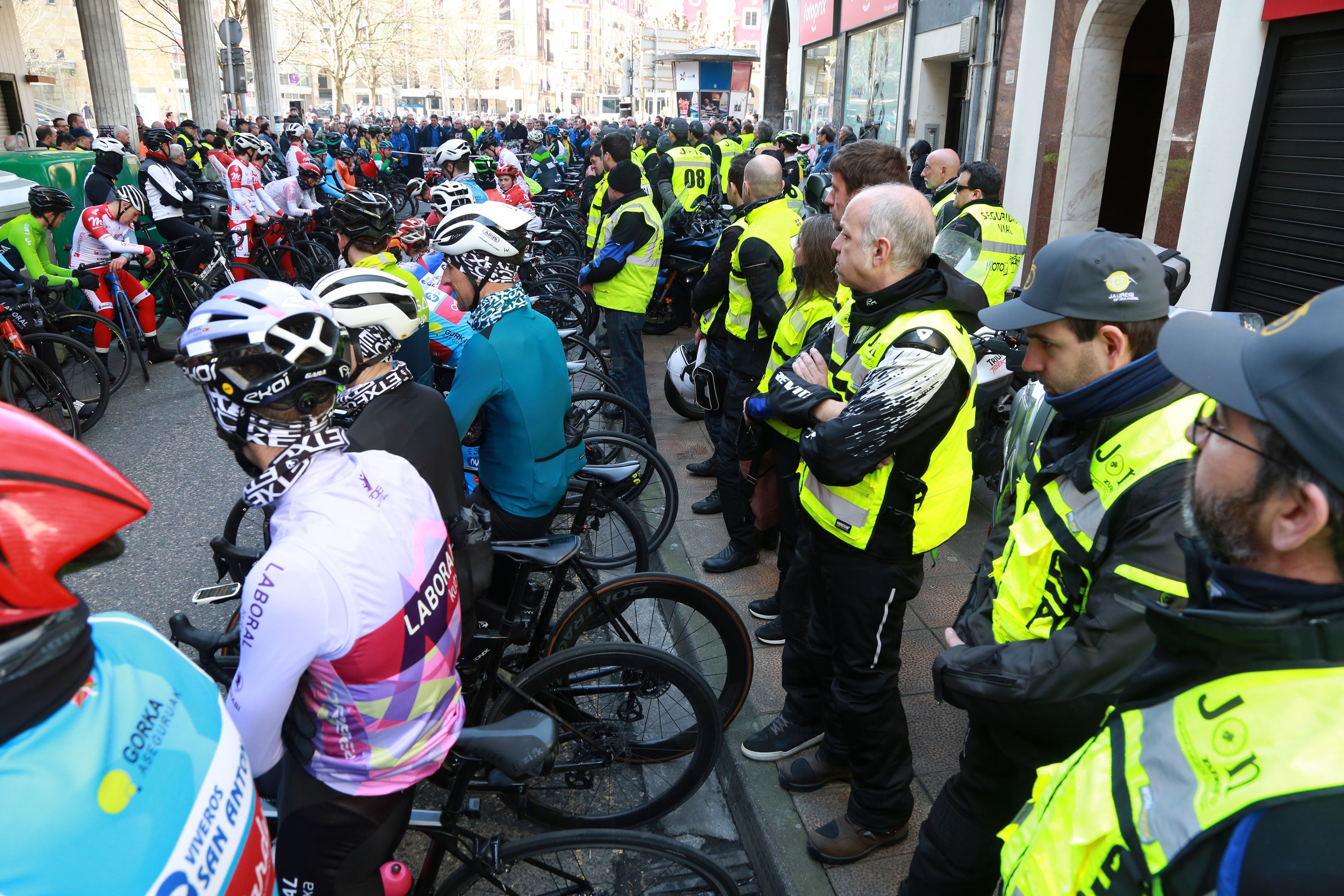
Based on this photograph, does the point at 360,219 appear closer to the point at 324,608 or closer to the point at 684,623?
the point at 684,623

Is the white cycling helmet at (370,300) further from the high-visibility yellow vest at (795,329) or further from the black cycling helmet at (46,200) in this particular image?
the black cycling helmet at (46,200)

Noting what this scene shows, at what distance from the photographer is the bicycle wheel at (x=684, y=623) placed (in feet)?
10.3

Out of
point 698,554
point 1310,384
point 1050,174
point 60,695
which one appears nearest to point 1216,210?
point 1050,174

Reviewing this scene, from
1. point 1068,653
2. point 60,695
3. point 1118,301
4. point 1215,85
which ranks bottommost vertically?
point 1068,653

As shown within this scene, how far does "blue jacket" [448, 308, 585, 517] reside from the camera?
3193mm

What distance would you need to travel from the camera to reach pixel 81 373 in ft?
22.9

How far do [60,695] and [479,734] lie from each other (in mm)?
1107

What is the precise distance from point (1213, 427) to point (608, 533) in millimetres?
3848

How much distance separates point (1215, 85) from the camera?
262 inches

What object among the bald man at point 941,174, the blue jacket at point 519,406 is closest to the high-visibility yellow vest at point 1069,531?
the blue jacket at point 519,406

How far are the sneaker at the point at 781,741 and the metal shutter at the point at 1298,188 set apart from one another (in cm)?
495

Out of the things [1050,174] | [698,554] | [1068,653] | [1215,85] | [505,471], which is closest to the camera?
[1068,653]

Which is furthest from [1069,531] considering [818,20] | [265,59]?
[265,59]

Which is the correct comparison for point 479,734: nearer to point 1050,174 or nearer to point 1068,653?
point 1068,653
